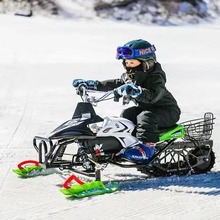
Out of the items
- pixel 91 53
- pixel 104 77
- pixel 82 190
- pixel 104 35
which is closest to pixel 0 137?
pixel 82 190

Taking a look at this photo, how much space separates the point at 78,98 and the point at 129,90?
5.79m

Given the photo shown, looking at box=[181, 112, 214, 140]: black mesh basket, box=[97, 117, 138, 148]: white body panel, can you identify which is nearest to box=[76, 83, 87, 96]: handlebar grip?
box=[97, 117, 138, 148]: white body panel

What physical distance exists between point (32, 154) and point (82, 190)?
1.82m

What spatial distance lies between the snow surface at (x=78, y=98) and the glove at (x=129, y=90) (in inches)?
30.3

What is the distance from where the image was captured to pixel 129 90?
4.68 meters

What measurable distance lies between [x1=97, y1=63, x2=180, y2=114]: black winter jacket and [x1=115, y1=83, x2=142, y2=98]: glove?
0.08 meters

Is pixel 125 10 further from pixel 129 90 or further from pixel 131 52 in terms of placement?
pixel 129 90

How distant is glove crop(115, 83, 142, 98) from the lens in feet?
15.3

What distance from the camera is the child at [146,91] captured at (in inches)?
194

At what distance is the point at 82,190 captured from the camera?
4.56m

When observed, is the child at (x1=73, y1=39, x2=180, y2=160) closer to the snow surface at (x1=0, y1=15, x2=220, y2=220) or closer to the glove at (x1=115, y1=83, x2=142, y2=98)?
the glove at (x1=115, y1=83, x2=142, y2=98)

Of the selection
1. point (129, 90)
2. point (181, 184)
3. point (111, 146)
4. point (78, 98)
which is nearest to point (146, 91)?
point (129, 90)

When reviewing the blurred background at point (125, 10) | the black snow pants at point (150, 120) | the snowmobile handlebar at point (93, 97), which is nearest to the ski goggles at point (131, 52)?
the snowmobile handlebar at point (93, 97)

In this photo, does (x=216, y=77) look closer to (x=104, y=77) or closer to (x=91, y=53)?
(x=104, y=77)
